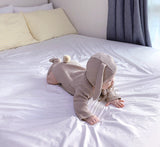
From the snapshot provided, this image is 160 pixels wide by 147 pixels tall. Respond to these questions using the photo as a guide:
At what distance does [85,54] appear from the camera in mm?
1767

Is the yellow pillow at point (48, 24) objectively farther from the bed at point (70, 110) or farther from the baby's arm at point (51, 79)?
the baby's arm at point (51, 79)

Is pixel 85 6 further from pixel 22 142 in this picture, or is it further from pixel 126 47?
pixel 22 142

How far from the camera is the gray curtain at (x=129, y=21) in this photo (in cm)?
188

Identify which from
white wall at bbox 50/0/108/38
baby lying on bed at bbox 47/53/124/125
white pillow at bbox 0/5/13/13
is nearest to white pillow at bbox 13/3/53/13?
white pillow at bbox 0/5/13/13

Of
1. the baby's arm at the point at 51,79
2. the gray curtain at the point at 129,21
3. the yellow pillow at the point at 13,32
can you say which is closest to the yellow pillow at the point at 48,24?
the yellow pillow at the point at 13,32

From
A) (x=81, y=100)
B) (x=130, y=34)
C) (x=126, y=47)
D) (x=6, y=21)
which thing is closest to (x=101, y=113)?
(x=81, y=100)

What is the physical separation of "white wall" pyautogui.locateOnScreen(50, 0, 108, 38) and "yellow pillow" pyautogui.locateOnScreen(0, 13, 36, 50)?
74 cm

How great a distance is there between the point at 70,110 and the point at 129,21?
1.38 m

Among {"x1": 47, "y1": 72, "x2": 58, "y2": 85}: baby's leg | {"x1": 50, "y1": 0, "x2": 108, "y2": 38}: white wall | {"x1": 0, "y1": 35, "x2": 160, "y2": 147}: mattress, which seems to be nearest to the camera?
{"x1": 0, "y1": 35, "x2": 160, "y2": 147}: mattress

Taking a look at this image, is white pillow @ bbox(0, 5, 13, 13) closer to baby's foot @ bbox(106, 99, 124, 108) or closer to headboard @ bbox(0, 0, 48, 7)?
headboard @ bbox(0, 0, 48, 7)

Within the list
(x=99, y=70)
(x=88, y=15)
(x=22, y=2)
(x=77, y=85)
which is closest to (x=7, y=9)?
(x=22, y=2)

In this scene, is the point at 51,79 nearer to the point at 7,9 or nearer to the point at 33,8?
the point at 7,9

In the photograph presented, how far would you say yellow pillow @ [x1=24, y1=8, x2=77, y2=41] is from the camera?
2.29 meters

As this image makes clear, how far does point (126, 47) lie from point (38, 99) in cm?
114
